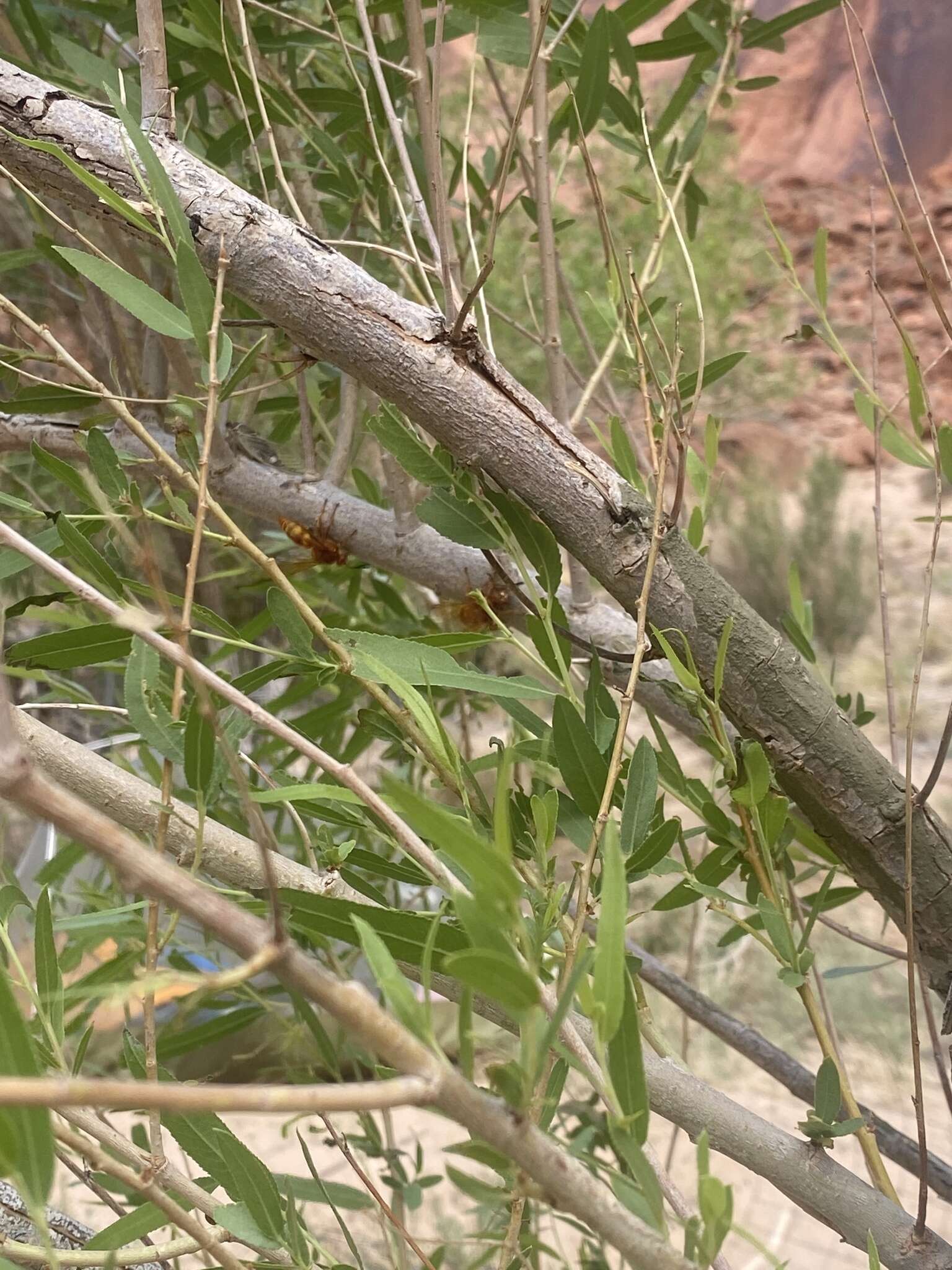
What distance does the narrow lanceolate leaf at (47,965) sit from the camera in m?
0.33

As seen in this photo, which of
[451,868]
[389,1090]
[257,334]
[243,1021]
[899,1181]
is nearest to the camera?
[389,1090]

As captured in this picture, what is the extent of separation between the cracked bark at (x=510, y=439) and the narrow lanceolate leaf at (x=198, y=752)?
0.15 meters

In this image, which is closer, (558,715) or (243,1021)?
(558,715)

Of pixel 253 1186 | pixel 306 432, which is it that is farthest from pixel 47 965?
pixel 306 432

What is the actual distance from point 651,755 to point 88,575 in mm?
249

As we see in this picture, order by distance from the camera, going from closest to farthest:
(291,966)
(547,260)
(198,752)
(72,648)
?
(291,966) → (198,752) → (72,648) → (547,260)

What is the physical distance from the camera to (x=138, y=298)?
0.35m

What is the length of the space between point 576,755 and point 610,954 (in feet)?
0.49

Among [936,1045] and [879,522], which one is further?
[879,522]

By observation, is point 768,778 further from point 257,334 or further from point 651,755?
point 257,334

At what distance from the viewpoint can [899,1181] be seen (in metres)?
1.29

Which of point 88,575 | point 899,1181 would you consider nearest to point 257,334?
point 88,575

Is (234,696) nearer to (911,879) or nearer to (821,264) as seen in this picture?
(911,879)

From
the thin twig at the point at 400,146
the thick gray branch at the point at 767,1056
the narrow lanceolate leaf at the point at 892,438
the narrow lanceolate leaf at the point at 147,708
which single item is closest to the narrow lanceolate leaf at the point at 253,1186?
the narrow lanceolate leaf at the point at 147,708
